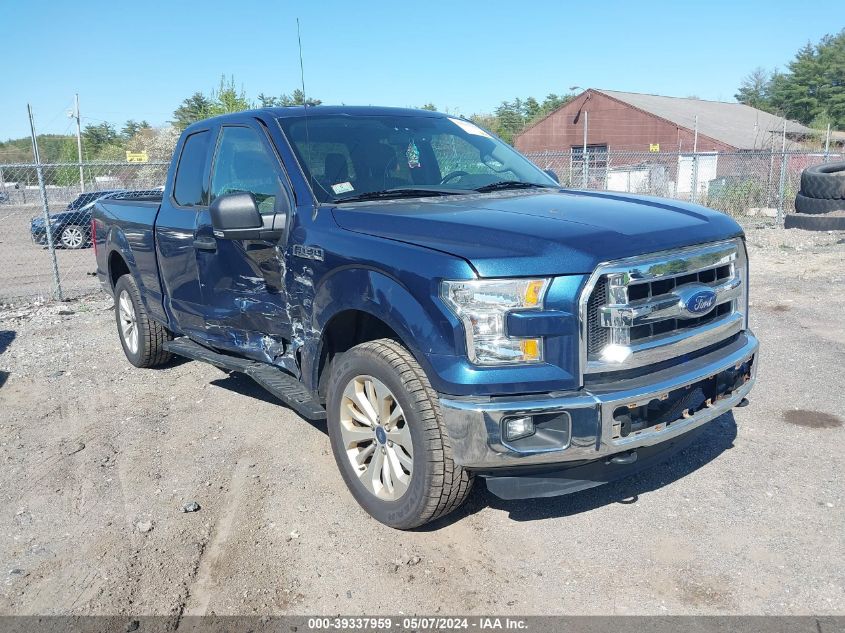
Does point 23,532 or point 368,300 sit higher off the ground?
point 368,300

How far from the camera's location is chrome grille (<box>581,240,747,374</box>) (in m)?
2.88

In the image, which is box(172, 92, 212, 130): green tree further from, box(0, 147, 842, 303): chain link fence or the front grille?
the front grille

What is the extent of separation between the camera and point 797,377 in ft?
17.6

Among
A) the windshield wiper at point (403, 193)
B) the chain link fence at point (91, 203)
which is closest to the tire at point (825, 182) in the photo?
the chain link fence at point (91, 203)

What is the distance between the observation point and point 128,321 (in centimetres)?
651

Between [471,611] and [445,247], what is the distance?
57.5 inches

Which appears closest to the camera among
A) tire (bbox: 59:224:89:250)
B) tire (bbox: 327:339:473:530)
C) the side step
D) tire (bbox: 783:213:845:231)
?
tire (bbox: 327:339:473:530)

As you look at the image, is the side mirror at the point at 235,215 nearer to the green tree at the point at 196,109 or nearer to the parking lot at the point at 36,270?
the parking lot at the point at 36,270

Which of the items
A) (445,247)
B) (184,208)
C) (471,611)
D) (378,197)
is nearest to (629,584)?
(471,611)

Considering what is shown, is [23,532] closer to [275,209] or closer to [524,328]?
[275,209]

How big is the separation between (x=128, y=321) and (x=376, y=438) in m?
4.01

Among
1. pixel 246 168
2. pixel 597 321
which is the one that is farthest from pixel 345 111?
pixel 597 321

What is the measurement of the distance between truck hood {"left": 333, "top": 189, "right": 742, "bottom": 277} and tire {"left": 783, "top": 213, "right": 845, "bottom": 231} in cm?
1255

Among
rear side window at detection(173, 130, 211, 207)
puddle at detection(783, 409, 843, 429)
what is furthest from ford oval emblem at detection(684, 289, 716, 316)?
rear side window at detection(173, 130, 211, 207)
